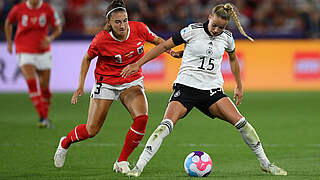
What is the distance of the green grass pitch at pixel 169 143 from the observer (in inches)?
316

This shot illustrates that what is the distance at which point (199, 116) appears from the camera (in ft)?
50.0

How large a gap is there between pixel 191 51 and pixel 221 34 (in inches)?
16.4

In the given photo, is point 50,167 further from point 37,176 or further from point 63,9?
point 63,9

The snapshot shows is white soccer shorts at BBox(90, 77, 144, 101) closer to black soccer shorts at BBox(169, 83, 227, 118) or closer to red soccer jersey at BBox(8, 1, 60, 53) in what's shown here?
black soccer shorts at BBox(169, 83, 227, 118)

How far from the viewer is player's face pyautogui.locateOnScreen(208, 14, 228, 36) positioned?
291 inches

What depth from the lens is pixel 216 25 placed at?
7.46 m

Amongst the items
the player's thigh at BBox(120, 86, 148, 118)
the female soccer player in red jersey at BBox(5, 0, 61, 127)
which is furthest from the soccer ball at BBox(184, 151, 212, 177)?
the female soccer player in red jersey at BBox(5, 0, 61, 127)

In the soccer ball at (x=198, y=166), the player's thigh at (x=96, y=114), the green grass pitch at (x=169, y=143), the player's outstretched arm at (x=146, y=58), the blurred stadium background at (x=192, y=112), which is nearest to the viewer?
the player's outstretched arm at (x=146, y=58)

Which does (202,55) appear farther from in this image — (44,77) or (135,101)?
(44,77)

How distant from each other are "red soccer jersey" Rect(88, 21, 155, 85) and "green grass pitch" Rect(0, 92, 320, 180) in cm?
119

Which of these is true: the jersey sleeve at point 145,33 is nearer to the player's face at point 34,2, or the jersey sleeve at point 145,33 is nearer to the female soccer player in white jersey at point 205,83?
the female soccer player in white jersey at point 205,83

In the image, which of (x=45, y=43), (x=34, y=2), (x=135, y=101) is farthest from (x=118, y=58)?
(x=34, y=2)

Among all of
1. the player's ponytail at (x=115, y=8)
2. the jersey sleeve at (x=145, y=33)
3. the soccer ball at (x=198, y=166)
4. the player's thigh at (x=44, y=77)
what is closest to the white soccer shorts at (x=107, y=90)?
the jersey sleeve at (x=145, y=33)

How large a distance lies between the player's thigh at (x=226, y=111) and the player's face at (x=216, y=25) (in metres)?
0.82
